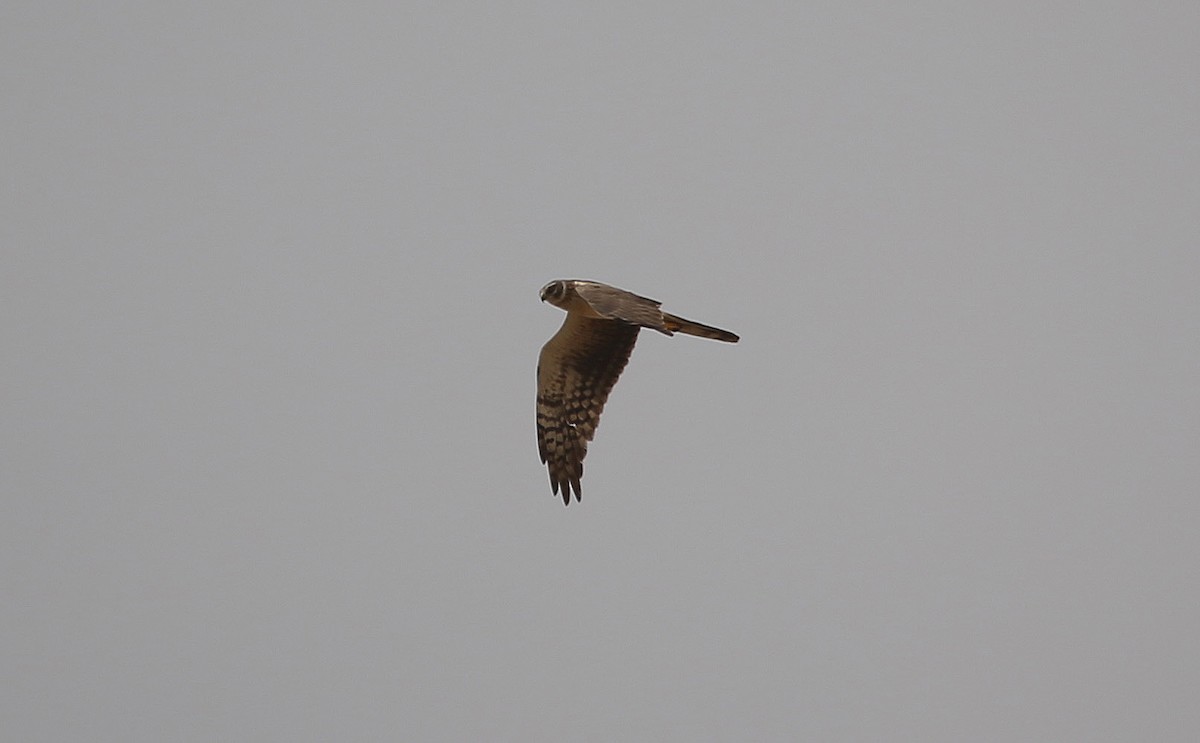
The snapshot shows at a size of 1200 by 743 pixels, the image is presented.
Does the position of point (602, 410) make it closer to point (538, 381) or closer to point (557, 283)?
point (538, 381)

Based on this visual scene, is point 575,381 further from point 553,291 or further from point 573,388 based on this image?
point 553,291

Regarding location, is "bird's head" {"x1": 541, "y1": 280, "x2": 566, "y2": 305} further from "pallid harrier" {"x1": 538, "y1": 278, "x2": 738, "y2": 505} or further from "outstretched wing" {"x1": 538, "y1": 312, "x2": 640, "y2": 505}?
"outstretched wing" {"x1": 538, "y1": 312, "x2": 640, "y2": 505}

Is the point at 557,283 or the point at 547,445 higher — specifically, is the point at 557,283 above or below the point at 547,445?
above

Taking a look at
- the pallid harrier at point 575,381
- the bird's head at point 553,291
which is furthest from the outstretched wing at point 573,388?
the bird's head at point 553,291

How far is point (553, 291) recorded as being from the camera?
521 inches

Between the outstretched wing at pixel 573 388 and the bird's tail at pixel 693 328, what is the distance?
101 centimetres

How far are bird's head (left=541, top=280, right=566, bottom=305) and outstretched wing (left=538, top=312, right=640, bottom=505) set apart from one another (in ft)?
2.30

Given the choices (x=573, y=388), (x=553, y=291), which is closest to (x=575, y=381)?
(x=573, y=388)

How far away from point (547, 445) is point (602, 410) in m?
0.60

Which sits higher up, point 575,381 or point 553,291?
point 553,291

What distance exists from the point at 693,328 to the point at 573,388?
1.72 m

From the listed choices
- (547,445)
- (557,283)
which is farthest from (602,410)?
(557,283)

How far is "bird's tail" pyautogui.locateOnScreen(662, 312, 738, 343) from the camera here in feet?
42.5

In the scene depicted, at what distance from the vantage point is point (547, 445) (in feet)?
48.1
